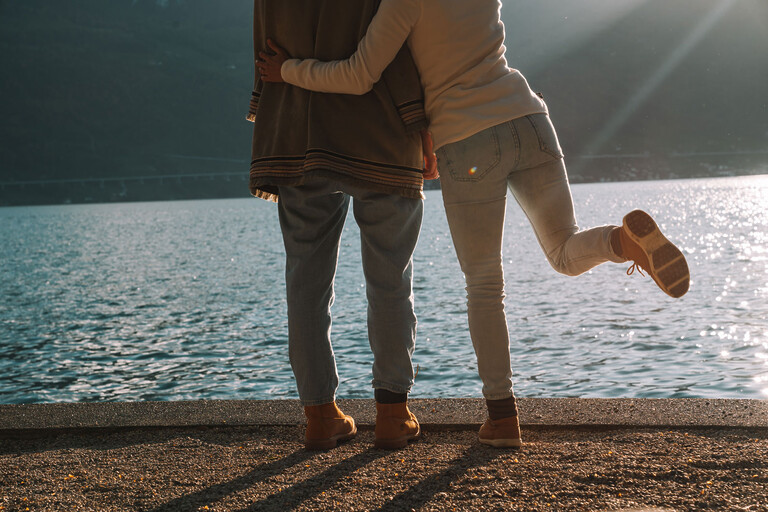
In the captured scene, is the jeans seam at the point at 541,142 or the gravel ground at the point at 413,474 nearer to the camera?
the gravel ground at the point at 413,474

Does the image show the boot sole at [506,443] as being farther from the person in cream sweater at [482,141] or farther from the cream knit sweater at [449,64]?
the cream knit sweater at [449,64]

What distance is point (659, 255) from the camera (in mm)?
2188

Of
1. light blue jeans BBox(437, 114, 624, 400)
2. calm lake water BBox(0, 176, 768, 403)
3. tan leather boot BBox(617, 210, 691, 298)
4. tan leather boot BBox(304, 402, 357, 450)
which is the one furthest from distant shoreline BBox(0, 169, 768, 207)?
tan leather boot BBox(617, 210, 691, 298)

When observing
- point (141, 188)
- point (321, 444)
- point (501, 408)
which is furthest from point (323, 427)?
point (141, 188)

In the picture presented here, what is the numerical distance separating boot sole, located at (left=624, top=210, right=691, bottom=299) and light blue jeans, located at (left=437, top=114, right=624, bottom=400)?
0.19 m

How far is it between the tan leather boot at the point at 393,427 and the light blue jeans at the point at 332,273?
0.07m

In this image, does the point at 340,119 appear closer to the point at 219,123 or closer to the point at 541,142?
the point at 541,142

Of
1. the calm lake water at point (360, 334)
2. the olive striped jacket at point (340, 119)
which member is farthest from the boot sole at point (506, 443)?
the calm lake water at point (360, 334)

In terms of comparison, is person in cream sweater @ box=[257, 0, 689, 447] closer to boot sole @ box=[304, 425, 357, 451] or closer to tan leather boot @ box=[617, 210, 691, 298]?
tan leather boot @ box=[617, 210, 691, 298]

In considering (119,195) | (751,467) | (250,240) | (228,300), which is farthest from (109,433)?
(119,195)

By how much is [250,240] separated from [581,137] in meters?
148

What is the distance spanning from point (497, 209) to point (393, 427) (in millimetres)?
832

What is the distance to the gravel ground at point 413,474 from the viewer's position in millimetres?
2068

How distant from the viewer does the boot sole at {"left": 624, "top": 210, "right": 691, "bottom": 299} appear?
218 cm
